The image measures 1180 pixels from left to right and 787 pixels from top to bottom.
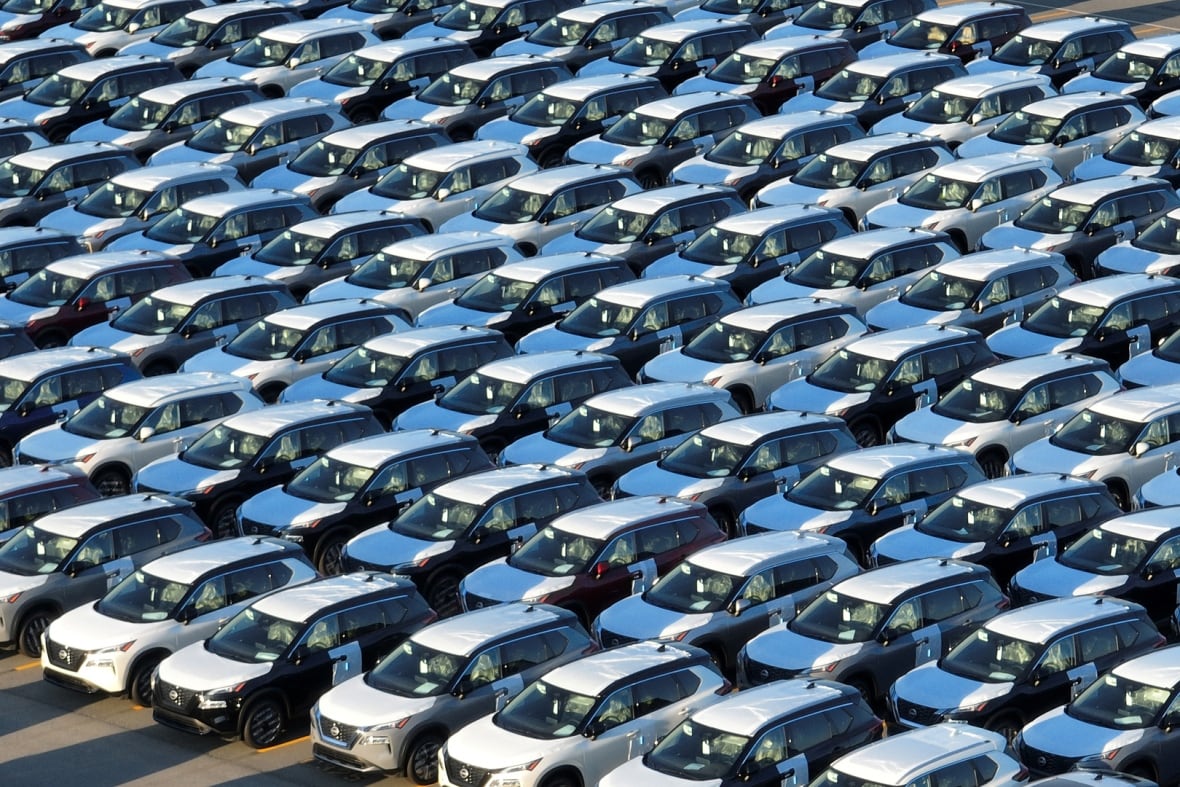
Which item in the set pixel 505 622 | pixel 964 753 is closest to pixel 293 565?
pixel 505 622

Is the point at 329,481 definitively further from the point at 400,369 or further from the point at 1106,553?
the point at 1106,553

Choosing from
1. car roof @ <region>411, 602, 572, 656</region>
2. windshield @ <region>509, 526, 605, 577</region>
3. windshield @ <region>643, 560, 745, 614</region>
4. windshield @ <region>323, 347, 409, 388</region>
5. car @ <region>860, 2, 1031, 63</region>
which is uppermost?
car @ <region>860, 2, 1031, 63</region>

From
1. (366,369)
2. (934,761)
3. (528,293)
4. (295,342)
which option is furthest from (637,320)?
(934,761)

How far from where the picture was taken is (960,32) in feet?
165

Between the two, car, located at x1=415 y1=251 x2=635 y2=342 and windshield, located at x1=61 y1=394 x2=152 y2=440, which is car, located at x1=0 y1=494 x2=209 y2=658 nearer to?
windshield, located at x1=61 y1=394 x2=152 y2=440

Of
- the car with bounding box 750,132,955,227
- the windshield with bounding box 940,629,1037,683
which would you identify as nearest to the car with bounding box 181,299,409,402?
the car with bounding box 750,132,955,227

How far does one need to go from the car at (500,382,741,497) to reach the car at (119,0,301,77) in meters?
21.3

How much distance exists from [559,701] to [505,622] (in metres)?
1.75

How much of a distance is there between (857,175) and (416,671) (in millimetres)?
18403

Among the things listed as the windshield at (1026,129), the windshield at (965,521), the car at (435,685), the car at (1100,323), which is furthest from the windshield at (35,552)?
the windshield at (1026,129)

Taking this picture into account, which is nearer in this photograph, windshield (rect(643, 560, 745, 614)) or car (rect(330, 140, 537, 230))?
windshield (rect(643, 560, 745, 614))

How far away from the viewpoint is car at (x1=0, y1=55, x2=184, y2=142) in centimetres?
4962

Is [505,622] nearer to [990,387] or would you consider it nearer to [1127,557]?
[1127,557]

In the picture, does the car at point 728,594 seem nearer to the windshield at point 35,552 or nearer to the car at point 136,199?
the windshield at point 35,552
